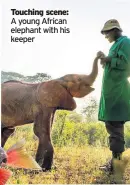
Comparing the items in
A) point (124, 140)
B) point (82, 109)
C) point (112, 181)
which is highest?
point (82, 109)

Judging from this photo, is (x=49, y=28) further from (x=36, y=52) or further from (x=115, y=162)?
(x=115, y=162)

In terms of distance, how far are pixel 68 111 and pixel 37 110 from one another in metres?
0.17

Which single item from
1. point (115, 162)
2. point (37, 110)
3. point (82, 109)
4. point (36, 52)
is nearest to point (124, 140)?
point (115, 162)

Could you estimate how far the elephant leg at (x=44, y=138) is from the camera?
265cm

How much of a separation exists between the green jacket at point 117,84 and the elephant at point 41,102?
10 cm

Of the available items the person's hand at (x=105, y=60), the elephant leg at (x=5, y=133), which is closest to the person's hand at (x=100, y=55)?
the person's hand at (x=105, y=60)

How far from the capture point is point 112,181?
2570 millimetres

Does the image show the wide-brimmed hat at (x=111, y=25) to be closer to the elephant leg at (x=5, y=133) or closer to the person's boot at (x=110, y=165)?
the person's boot at (x=110, y=165)

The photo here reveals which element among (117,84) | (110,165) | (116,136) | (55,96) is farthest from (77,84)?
(110,165)

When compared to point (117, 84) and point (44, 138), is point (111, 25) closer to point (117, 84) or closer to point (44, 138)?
point (117, 84)

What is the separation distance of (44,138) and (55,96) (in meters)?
0.24

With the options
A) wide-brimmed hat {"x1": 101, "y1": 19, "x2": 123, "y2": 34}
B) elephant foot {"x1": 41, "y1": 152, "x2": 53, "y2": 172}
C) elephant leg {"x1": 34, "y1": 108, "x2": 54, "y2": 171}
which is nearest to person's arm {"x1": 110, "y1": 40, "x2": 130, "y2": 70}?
wide-brimmed hat {"x1": 101, "y1": 19, "x2": 123, "y2": 34}

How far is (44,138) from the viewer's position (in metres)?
2.66

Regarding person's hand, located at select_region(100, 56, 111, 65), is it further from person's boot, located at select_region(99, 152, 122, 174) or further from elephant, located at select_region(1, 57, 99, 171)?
person's boot, located at select_region(99, 152, 122, 174)
